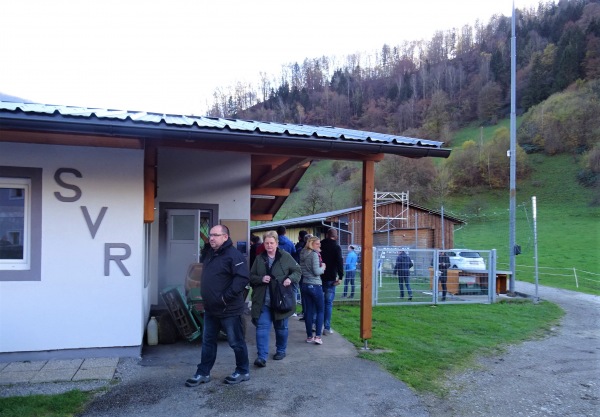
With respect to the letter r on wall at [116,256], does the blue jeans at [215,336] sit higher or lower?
lower

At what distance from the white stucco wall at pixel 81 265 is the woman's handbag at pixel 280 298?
1.65m

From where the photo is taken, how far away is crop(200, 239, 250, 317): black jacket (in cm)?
502

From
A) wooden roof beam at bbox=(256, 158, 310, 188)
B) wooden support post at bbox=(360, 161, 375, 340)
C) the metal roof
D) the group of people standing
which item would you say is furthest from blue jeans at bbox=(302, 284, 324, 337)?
the metal roof

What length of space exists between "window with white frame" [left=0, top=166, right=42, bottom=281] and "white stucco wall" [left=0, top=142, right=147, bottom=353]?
0.07m

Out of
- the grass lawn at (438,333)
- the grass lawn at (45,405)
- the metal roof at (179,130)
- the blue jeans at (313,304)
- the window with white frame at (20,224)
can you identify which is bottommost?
the grass lawn at (438,333)

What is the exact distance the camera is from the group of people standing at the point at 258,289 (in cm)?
505

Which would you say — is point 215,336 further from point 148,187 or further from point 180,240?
point 180,240

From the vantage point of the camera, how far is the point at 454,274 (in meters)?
13.9

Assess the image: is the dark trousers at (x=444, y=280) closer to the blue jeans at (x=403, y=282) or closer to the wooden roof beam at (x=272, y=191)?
the blue jeans at (x=403, y=282)

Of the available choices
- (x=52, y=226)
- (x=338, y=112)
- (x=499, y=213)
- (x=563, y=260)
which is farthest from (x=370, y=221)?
(x=338, y=112)

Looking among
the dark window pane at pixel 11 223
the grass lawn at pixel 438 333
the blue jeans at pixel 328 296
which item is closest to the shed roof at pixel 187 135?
the dark window pane at pixel 11 223

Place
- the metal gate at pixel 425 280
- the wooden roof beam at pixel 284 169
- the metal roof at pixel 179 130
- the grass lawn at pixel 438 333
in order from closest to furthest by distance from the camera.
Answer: the metal roof at pixel 179 130, the grass lawn at pixel 438 333, the wooden roof beam at pixel 284 169, the metal gate at pixel 425 280

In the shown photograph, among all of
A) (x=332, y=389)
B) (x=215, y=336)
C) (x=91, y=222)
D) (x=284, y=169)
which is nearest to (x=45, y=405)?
(x=215, y=336)

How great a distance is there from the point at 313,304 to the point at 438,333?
2.80 metres
